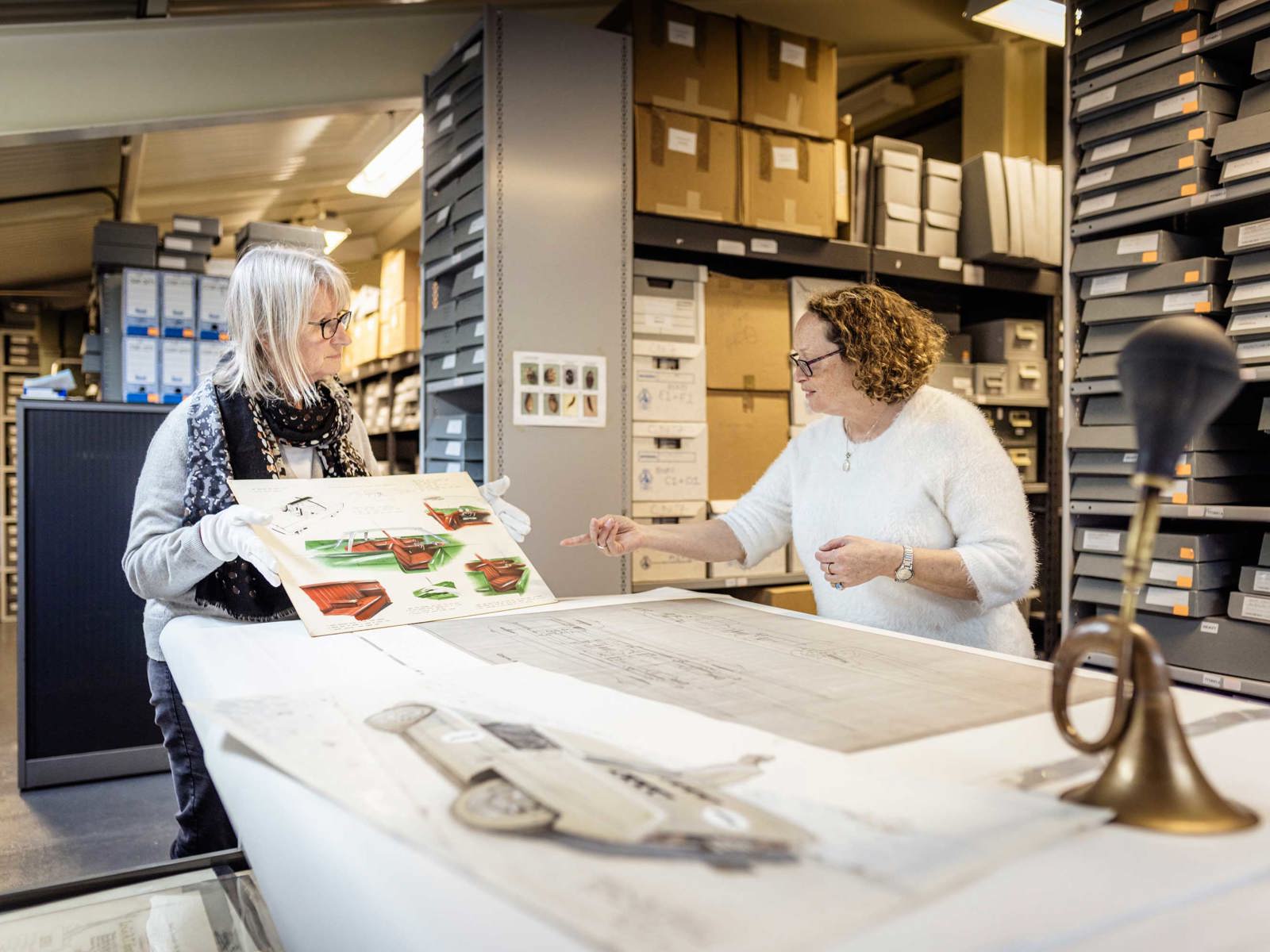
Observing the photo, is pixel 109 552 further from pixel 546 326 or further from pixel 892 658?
pixel 892 658

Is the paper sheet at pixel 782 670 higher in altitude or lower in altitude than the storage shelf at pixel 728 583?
higher

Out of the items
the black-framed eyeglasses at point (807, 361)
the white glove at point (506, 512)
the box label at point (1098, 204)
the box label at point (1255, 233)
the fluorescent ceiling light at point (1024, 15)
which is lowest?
the white glove at point (506, 512)

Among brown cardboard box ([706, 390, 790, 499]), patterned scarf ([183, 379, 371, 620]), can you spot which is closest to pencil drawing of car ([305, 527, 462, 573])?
patterned scarf ([183, 379, 371, 620])

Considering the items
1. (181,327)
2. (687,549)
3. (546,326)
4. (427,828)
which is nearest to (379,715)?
(427,828)

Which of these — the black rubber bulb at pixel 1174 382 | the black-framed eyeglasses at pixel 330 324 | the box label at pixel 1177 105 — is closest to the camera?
the black rubber bulb at pixel 1174 382

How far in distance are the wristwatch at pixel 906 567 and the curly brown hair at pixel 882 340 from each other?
0.40 meters

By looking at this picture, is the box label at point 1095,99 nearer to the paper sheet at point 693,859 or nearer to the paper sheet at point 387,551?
the paper sheet at point 387,551

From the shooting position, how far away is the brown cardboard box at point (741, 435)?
335 centimetres

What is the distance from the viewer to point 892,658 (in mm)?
1091

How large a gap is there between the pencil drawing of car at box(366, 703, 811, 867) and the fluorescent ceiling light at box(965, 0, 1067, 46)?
10.7 feet

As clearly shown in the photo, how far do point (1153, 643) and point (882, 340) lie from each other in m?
1.34

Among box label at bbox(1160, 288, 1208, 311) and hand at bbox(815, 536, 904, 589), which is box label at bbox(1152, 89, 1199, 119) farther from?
hand at bbox(815, 536, 904, 589)

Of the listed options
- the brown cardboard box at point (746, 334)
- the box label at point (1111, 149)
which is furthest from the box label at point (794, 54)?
the box label at point (1111, 149)

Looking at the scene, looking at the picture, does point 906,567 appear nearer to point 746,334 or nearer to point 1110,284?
point 1110,284
